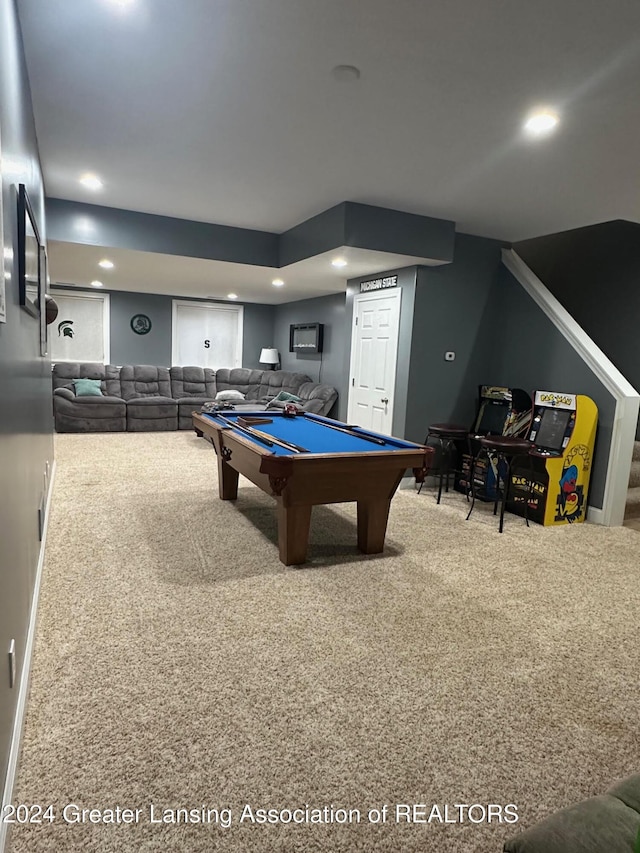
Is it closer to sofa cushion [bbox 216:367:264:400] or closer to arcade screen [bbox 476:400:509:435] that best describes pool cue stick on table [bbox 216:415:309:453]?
arcade screen [bbox 476:400:509:435]

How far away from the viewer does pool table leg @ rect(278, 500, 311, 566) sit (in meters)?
3.20

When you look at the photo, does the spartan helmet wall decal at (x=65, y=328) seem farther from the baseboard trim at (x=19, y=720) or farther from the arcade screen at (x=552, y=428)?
the arcade screen at (x=552, y=428)

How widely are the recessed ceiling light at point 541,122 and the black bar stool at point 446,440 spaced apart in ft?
8.66

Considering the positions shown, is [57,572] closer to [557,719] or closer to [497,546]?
[557,719]

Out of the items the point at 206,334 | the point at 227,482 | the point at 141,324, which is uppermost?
the point at 141,324

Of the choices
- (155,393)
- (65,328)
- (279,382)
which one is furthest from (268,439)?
(65,328)

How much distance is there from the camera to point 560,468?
434cm

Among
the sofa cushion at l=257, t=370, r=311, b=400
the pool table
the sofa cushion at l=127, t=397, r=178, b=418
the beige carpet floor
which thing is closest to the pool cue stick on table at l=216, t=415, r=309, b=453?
the pool table

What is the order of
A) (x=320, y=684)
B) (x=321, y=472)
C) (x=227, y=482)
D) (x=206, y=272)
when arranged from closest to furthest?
1. (x=320, y=684)
2. (x=321, y=472)
3. (x=227, y=482)
4. (x=206, y=272)

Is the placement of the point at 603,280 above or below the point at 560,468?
above

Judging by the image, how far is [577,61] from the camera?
2299 millimetres

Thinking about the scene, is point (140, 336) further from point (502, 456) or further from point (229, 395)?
point (502, 456)

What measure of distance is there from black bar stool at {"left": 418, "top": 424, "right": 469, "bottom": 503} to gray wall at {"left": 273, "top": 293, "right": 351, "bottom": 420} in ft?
6.04

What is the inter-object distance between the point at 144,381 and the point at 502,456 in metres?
6.31
